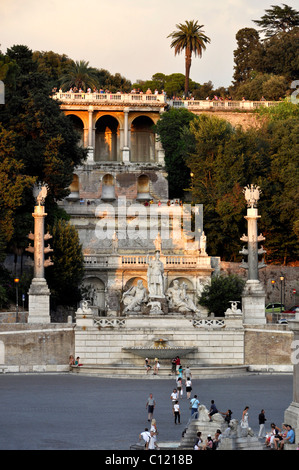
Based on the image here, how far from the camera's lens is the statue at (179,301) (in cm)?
5488

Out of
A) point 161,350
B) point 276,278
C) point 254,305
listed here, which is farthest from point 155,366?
point 276,278

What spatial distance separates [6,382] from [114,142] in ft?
141

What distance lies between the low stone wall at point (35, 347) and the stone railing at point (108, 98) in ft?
106

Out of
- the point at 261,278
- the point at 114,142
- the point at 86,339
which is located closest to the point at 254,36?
the point at 114,142

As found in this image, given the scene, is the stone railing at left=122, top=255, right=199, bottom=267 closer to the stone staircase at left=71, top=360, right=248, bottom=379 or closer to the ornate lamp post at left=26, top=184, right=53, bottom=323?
the ornate lamp post at left=26, top=184, right=53, bottom=323

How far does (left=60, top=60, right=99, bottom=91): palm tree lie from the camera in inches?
3462

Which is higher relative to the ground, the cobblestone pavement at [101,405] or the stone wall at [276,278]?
the stone wall at [276,278]

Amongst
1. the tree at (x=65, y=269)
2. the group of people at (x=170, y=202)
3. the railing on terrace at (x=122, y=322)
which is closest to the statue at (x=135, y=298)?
the railing on terrace at (x=122, y=322)

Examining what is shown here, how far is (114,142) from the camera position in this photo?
282ft

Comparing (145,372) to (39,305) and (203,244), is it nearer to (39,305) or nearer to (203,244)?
(39,305)

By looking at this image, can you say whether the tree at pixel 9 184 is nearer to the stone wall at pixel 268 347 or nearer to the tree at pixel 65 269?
the tree at pixel 65 269

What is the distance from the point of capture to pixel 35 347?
50.5 meters

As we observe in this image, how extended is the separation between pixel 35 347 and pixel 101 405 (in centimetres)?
1298

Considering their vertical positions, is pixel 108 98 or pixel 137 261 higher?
pixel 108 98
